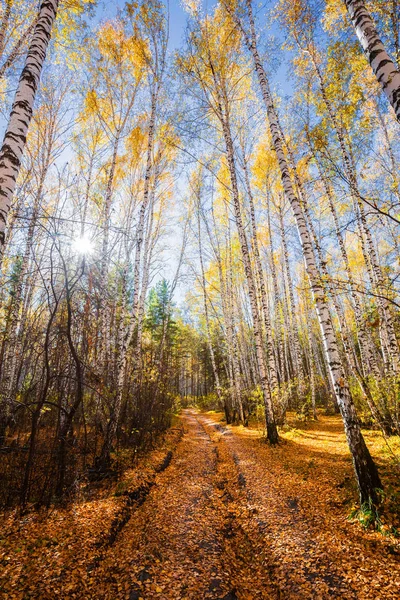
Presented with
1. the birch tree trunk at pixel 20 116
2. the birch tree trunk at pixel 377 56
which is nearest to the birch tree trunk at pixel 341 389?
the birch tree trunk at pixel 377 56

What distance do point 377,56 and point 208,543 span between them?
21.8 ft

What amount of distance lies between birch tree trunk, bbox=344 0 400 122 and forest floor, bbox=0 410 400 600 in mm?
4977

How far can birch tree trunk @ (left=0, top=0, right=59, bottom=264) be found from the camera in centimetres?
269

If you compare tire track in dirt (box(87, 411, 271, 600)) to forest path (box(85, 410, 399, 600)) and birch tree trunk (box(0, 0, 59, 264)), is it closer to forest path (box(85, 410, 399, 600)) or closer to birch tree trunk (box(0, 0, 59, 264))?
forest path (box(85, 410, 399, 600))

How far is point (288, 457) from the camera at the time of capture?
6754mm

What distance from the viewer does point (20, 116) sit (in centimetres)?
313

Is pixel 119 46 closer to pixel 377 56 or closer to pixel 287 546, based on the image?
pixel 377 56

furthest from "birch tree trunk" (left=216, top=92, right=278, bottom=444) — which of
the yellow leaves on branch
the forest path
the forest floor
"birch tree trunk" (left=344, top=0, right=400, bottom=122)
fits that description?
"birch tree trunk" (left=344, top=0, right=400, bottom=122)

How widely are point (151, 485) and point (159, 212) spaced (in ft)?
35.9

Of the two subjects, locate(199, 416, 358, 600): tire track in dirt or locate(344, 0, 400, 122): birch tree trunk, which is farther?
locate(344, 0, 400, 122): birch tree trunk

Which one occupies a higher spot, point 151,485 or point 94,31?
point 94,31

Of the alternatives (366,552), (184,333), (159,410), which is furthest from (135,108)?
(184,333)

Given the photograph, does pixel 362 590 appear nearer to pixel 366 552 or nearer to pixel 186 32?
pixel 366 552

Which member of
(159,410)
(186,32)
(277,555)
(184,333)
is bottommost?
(277,555)
